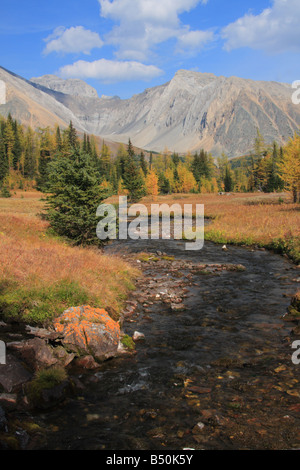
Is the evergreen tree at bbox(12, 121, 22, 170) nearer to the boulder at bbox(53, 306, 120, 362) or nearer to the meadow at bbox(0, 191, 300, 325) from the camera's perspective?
the meadow at bbox(0, 191, 300, 325)

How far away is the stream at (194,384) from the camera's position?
580 centimetres

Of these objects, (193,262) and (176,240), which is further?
(176,240)

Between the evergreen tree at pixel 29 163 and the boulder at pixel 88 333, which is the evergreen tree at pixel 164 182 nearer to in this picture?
the evergreen tree at pixel 29 163

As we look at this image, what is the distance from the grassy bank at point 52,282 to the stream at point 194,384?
1332 mm

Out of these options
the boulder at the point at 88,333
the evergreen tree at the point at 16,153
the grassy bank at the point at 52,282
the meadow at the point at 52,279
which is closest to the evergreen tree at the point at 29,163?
the evergreen tree at the point at 16,153

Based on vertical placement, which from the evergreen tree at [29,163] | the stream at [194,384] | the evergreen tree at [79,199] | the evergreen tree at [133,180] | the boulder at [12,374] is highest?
the evergreen tree at [29,163]

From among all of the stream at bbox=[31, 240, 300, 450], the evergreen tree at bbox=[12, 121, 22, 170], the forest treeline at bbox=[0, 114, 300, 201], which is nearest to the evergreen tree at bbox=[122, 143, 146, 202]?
the forest treeline at bbox=[0, 114, 300, 201]

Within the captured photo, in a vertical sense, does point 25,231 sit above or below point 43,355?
above

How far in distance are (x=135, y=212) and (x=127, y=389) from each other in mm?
52706

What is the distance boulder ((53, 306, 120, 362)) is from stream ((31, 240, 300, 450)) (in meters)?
0.49

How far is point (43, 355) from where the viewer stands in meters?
8.15

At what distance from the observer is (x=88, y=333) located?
923cm
